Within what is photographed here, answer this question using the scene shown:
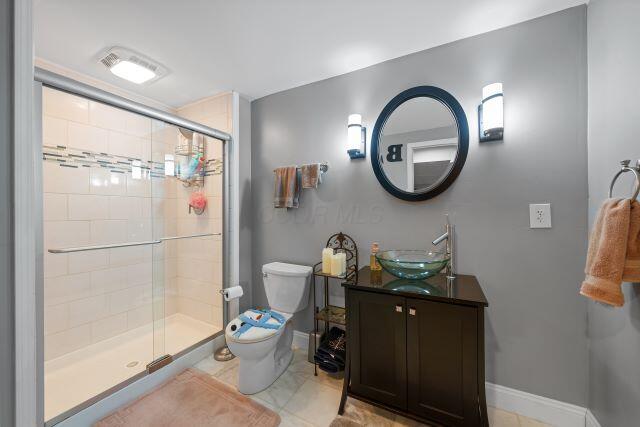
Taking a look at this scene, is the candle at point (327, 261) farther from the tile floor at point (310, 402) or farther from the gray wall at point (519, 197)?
the tile floor at point (310, 402)

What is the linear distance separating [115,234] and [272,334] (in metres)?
1.48

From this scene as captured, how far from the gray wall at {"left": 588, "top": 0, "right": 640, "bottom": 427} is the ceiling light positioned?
261 cm

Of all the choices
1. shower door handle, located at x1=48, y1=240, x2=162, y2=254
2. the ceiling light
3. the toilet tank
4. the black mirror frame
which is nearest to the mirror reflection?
the black mirror frame

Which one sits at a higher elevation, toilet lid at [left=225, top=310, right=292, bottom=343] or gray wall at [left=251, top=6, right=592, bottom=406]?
gray wall at [left=251, top=6, right=592, bottom=406]

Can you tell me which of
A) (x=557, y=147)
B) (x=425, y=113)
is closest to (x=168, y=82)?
(x=425, y=113)

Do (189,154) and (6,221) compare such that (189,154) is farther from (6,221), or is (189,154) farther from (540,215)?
(540,215)

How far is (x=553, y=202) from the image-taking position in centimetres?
137

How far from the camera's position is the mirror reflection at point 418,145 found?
1590 millimetres

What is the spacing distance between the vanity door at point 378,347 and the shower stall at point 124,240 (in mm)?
1336

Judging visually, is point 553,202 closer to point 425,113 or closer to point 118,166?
point 425,113

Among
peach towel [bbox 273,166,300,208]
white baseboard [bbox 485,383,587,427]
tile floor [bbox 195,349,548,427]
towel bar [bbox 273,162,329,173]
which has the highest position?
towel bar [bbox 273,162,329,173]

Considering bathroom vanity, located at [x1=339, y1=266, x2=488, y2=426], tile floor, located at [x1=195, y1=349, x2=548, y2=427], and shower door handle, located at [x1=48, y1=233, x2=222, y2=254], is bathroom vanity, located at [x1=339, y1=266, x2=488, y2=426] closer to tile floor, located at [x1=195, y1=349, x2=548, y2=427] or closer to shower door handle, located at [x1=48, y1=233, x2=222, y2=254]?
tile floor, located at [x1=195, y1=349, x2=548, y2=427]

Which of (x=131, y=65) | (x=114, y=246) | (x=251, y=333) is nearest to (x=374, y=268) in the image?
(x=251, y=333)

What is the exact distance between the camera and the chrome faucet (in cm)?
148
